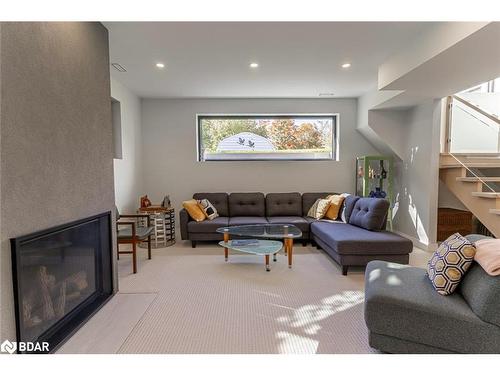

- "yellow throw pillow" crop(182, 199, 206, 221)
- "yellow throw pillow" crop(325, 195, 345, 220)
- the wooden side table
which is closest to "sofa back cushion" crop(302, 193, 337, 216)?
"yellow throw pillow" crop(325, 195, 345, 220)

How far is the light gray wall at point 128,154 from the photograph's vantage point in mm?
4031

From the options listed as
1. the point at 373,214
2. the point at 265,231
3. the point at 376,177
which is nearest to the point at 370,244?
the point at 373,214

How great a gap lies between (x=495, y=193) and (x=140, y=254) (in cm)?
471

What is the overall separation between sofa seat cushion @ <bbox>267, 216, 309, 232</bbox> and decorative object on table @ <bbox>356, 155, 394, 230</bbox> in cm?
132

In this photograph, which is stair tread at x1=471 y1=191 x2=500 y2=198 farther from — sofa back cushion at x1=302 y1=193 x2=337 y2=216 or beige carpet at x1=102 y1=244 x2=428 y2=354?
sofa back cushion at x1=302 y1=193 x2=337 y2=216

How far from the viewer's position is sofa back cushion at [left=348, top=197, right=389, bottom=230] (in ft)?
11.1

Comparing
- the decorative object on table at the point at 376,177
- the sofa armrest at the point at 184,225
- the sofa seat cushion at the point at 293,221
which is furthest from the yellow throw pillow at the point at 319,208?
the sofa armrest at the point at 184,225

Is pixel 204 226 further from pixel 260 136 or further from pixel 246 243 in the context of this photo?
pixel 260 136

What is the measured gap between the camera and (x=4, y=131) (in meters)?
1.39

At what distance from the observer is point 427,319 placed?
61.1 inches

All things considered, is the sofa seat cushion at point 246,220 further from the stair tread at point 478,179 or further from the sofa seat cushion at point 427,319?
the stair tread at point 478,179

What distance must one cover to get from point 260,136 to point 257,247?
2.61 metres
